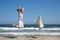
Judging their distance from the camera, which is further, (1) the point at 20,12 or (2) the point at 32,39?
(2) the point at 32,39

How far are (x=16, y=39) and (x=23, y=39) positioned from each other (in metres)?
0.59

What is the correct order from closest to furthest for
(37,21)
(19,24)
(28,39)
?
(19,24) → (28,39) → (37,21)

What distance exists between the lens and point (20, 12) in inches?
461

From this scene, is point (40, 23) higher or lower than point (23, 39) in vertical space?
higher

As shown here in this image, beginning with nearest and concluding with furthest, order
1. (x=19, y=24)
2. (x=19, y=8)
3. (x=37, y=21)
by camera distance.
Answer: (x=19, y=8)
(x=19, y=24)
(x=37, y=21)

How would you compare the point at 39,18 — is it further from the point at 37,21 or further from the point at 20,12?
the point at 20,12

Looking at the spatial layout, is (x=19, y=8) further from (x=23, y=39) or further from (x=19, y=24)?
(x=23, y=39)

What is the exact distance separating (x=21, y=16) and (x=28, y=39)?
10.6 feet

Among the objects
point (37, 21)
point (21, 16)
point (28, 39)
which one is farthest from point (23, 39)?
point (21, 16)

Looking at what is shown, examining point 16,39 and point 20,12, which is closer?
point 20,12

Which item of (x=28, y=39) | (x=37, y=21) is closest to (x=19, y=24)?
(x=28, y=39)

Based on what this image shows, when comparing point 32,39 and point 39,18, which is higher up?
point 39,18

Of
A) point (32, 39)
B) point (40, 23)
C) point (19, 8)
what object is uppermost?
point (19, 8)

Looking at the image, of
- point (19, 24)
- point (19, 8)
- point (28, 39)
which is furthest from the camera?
point (28, 39)
